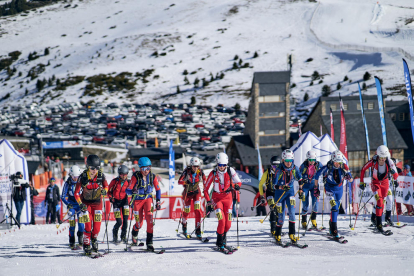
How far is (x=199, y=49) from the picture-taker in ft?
439

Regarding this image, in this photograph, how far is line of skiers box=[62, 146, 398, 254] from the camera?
10.1 metres

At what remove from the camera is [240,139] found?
42.7 m

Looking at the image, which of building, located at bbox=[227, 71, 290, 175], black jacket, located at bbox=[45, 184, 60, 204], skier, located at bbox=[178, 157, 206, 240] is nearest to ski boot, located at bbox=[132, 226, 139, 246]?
skier, located at bbox=[178, 157, 206, 240]

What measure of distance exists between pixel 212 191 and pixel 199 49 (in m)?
126

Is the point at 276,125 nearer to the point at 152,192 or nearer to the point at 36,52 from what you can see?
the point at 152,192

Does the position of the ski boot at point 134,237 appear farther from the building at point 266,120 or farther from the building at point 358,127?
the building at point 358,127

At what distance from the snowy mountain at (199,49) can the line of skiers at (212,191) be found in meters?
71.9

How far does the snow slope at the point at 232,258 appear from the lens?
29.2 feet

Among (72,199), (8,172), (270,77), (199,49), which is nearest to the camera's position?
(72,199)

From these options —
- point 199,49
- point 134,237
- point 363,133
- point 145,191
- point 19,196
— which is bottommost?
point 134,237

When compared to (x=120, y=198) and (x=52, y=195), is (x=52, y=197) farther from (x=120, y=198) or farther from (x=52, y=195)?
(x=120, y=198)

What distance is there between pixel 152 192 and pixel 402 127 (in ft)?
134

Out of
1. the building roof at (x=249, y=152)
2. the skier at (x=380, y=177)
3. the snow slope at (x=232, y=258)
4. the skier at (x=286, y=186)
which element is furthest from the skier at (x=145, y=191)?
the building roof at (x=249, y=152)

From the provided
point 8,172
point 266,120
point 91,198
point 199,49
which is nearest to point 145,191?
point 91,198
